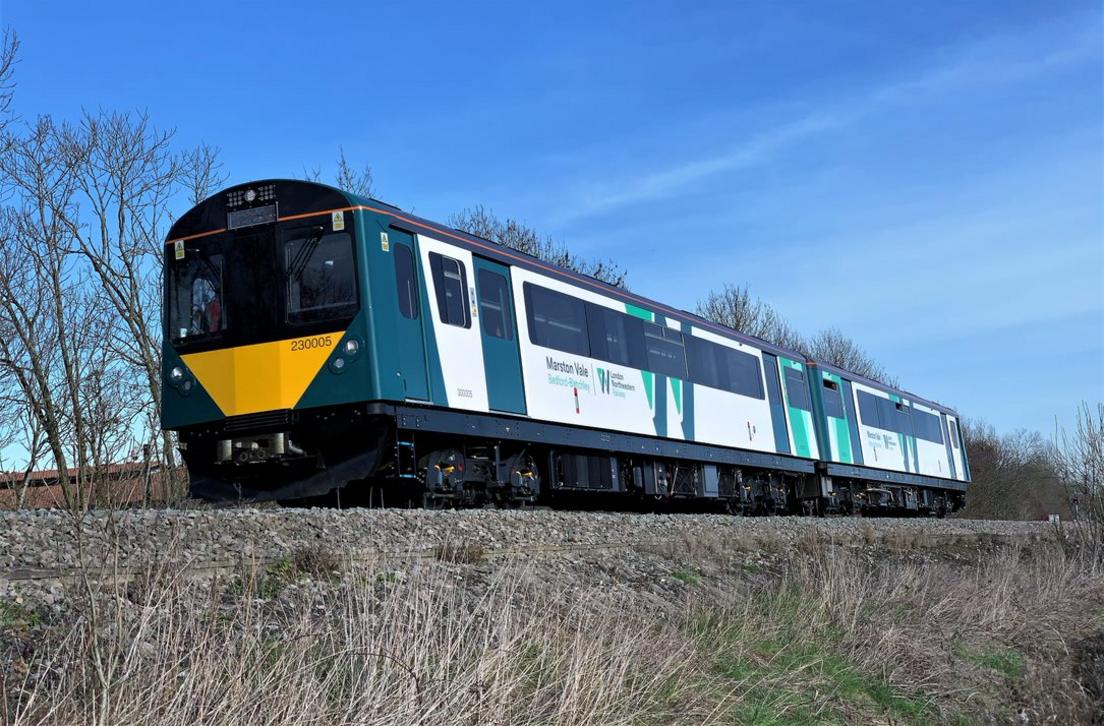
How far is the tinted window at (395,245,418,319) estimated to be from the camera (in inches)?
420

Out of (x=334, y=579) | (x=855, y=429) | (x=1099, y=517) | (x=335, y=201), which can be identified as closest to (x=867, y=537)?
(x=1099, y=517)

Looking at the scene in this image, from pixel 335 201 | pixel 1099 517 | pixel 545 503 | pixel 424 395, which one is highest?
pixel 335 201

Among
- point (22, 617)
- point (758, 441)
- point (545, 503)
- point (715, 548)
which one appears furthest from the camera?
point (758, 441)

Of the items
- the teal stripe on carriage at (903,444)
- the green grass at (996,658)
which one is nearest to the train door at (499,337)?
the green grass at (996,658)

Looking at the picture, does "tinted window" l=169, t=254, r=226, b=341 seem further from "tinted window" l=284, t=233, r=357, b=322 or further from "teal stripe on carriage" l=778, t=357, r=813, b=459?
"teal stripe on carriage" l=778, t=357, r=813, b=459

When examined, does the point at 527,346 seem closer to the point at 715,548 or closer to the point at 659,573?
the point at 715,548

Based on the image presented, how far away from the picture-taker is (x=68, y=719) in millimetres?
3119

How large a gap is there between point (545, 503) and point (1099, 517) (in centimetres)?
Result: 727

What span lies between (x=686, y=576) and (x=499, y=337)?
167 inches

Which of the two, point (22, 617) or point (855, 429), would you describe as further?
point (855, 429)

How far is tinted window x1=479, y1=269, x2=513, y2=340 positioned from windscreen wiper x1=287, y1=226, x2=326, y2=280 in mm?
1874

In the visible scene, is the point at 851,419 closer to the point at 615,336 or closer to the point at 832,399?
the point at 832,399

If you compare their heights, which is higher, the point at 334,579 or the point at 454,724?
the point at 334,579

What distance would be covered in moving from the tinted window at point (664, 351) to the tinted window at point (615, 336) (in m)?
0.22
